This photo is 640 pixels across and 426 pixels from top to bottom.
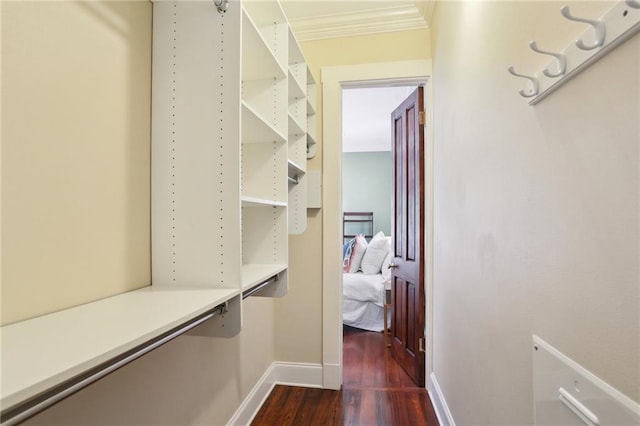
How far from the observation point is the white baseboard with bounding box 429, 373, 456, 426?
1759 mm

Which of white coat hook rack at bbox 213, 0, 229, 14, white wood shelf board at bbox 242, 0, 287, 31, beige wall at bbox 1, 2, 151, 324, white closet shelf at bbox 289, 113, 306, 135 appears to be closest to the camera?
beige wall at bbox 1, 2, 151, 324

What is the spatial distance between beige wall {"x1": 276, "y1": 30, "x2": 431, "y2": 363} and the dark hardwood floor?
0.91 feet

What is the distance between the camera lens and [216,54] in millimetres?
1048

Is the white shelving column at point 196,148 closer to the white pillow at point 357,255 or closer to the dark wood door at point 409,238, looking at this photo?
the dark wood door at point 409,238

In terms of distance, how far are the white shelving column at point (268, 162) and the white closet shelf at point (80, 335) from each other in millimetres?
656

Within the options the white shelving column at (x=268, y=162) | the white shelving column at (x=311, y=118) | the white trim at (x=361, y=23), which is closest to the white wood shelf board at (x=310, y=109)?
the white shelving column at (x=311, y=118)

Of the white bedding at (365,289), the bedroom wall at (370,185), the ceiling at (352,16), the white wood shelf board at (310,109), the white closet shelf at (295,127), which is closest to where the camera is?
the white closet shelf at (295,127)

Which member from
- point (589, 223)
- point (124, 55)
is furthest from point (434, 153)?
point (124, 55)

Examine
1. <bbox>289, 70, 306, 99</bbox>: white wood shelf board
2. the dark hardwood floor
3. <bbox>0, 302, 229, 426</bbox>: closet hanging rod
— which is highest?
<bbox>289, 70, 306, 99</bbox>: white wood shelf board

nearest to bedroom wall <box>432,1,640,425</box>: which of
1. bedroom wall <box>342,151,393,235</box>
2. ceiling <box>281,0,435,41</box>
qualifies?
ceiling <box>281,0,435,41</box>

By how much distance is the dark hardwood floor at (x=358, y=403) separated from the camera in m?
1.95

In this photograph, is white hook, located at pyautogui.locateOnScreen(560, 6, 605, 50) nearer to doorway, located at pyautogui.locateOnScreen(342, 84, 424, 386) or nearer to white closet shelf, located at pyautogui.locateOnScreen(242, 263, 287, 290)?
white closet shelf, located at pyautogui.locateOnScreen(242, 263, 287, 290)

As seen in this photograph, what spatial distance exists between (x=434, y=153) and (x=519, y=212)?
1.36 m

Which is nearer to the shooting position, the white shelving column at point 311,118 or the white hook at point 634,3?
the white hook at point 634,3
